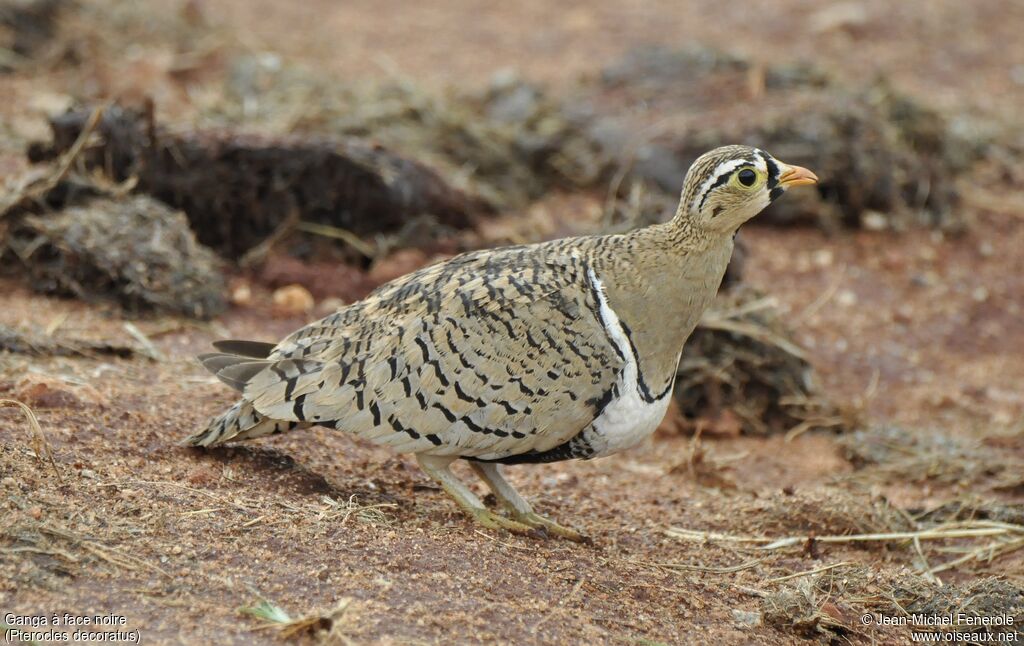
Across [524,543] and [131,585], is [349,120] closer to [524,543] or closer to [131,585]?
[524,543]

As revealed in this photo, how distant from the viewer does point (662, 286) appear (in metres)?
5.20

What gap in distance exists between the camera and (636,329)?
515cm

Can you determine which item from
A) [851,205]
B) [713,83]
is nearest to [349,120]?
[713,83]

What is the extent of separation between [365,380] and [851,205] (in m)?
6.25

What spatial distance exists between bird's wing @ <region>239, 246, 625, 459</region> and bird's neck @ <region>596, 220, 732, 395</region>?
131 millimetres

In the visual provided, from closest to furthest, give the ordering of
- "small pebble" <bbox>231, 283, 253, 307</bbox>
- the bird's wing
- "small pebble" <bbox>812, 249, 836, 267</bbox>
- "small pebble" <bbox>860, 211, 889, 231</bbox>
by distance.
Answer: the bird's wing, "small pebble" <bbox>231, 283, 253, 307</bbox>, "small pebble" <bbox>812, 249, 836, 267</bbox>, "small pebble" <bbox>860, 211, 889, 231</bbox>

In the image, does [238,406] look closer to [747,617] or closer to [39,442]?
[39,442]

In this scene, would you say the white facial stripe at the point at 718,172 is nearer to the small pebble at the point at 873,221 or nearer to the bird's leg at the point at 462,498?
the bird's leg at the point at 462,498

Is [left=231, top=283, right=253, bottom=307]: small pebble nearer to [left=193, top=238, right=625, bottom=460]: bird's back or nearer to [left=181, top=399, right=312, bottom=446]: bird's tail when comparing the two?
[left=181, top=399, right=312, bottom=446]: bird's tail

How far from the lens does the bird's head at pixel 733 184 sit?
5145 mm

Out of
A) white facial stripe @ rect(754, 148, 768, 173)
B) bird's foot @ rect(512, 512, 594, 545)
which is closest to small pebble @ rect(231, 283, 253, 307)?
bird's foot @ rect(512, 512, 594, 545)

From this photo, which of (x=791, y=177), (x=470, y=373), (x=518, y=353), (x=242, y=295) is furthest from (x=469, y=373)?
(x=242, y=295)

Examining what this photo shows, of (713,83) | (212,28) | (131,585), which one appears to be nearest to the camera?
(131,585)

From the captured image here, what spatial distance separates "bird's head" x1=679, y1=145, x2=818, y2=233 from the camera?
514cm
